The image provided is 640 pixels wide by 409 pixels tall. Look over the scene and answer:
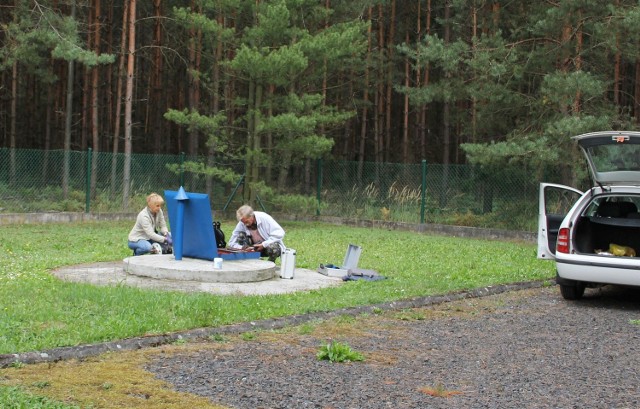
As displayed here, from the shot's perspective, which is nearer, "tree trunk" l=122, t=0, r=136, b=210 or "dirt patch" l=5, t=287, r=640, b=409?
"dirt patch" l=5, t=287, r=640, b=409

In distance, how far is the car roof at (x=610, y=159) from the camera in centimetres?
1147

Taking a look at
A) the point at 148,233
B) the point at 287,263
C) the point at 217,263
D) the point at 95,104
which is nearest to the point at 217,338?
the point at 217,263

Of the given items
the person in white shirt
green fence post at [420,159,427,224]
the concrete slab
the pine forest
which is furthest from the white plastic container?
green fence post at [420,159,427,224]

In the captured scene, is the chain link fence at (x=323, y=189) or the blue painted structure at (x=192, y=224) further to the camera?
the chain link fence at (x=323, y=189)

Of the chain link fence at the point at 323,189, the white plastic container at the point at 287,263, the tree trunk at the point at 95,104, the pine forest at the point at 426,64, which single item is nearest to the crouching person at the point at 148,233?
the white plastic container at the point at 287,263

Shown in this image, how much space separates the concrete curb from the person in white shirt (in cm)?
286

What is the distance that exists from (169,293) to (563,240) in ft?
16.8

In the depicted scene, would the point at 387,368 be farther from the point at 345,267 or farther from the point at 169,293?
the point at 345,267

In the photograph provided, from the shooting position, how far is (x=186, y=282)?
11273 mm

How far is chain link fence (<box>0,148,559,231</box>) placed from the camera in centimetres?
2416

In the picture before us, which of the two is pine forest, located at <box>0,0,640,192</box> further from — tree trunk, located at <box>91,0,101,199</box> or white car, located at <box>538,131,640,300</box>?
white car, located at <box>538,131,640,300</box>

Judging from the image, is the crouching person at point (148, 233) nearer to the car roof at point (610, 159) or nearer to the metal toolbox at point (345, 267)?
the metal toolbox at point (345, 267)

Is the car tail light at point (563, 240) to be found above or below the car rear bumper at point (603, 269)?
above

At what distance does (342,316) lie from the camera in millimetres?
9688
